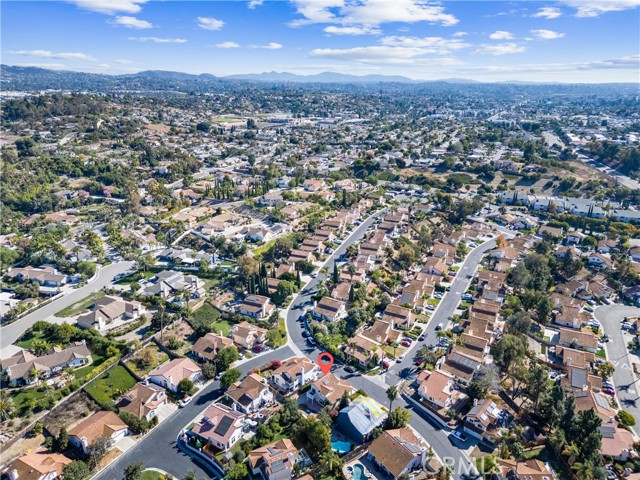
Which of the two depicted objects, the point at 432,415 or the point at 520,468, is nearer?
the point at 520,468

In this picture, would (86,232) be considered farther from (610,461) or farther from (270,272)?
(610,461)

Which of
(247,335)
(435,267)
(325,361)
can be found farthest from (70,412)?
(435,267)

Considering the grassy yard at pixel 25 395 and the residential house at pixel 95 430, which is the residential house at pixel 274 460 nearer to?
the residential house at pixel 95 430

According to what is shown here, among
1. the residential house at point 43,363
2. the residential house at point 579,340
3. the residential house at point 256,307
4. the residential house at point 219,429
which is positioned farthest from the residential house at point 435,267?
the residential house at point 43,363

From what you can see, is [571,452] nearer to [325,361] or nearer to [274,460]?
[274,460]

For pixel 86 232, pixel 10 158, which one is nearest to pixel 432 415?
pixel 86 232
